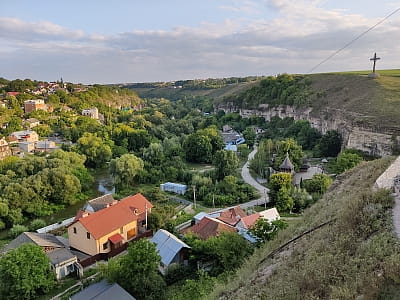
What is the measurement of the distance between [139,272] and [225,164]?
58.5ft

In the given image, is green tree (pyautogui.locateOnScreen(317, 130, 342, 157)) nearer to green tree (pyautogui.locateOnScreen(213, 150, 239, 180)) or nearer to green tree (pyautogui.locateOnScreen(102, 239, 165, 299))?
green tree (pyautogui.locateOnScreen(213, 150, 239, 180))

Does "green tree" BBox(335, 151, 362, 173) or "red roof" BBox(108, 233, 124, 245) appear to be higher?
"green tree" BBox(335, 151, 362, 173)

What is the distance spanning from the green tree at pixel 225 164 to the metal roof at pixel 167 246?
44.9 feet

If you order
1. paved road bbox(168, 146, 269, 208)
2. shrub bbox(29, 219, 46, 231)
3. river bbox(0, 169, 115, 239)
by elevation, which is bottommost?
river bbox(0, 169, 115, 239)

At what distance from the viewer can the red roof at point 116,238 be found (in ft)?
55.7


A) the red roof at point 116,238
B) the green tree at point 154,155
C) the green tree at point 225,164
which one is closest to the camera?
the red roof at point 116,238

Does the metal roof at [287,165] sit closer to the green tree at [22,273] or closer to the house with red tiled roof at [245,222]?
the house with red tiled roof at [245,222]

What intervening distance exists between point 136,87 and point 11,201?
15489cm

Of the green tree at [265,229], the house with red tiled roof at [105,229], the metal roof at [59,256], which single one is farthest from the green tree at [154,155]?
the green tree at [265,229]

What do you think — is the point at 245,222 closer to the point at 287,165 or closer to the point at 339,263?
the point at 339,263

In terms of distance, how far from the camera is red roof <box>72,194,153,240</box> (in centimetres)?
1675

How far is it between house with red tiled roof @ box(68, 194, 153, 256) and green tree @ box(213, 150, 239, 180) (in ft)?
37.3

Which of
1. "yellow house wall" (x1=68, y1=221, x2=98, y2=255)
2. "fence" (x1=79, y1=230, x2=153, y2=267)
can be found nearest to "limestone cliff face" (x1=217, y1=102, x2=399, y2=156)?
"fence" (x1=79, y1=230, x2=153, y2=267)

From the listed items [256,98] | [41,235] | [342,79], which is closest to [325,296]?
[41,235]
